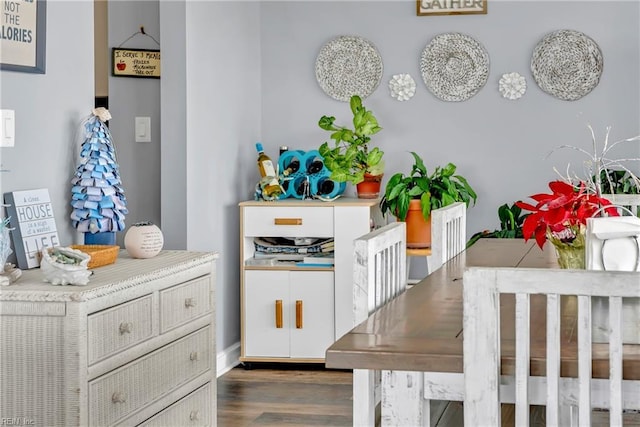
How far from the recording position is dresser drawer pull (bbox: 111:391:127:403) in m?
2.62

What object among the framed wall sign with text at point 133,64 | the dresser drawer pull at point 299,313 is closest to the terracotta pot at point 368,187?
the dresser drawer pull at point 299,313

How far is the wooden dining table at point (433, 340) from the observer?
1.68m

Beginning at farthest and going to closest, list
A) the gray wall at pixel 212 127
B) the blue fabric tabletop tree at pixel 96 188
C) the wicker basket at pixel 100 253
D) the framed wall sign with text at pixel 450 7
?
the framed wall sign with text at pixel 450 7 → the gray wall at pixel 212 127 → the blue fabric tabletop tree at pixel 96 188 → the wicker basket at pixel 100 253

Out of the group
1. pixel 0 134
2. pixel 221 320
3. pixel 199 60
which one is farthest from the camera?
pixel 221 320

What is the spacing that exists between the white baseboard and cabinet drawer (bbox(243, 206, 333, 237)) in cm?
59

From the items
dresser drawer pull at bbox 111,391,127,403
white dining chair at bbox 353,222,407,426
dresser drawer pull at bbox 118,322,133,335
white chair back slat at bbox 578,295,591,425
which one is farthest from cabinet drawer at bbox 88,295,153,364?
white chair back slat at bbox 578,295,591,425

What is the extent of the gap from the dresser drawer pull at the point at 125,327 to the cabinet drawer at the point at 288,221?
1995 mm

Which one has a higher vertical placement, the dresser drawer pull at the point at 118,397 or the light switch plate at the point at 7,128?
the light switch plate at the point at 7,128

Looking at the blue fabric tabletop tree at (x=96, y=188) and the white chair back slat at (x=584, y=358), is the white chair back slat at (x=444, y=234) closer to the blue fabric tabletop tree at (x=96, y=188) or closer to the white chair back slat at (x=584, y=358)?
the blue fabric tabletop tree at (x=96, y=188)

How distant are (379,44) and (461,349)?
356 centimetres

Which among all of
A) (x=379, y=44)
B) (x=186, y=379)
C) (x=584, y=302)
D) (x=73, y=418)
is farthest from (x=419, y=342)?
(x=379, y=44)

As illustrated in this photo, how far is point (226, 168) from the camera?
4703 millimetres

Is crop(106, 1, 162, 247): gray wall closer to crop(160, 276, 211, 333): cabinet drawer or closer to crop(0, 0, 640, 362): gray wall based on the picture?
crop(0, 0, 640, 362): gray wall

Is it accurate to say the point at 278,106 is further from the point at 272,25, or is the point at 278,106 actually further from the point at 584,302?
the point at 584,302
